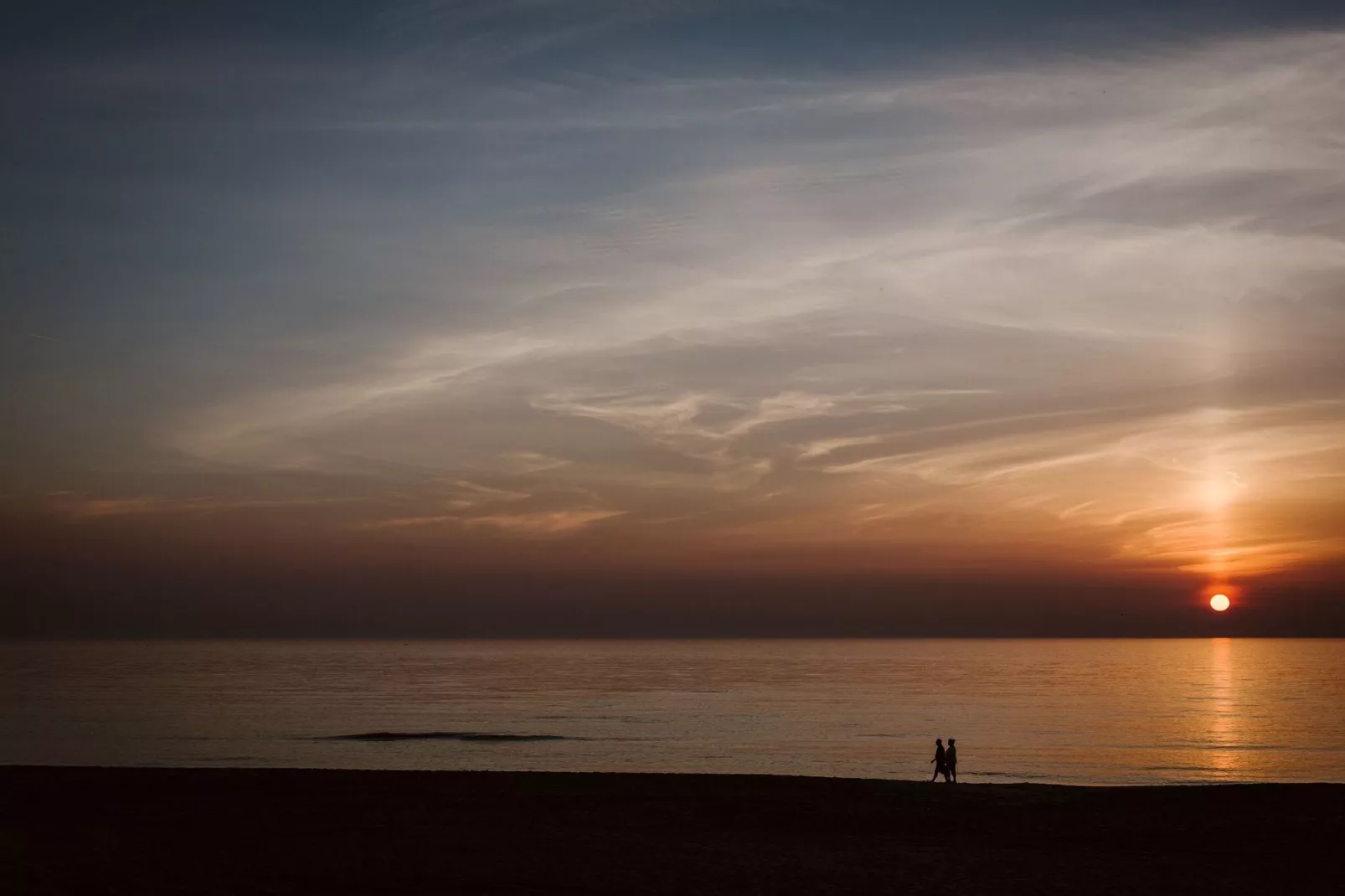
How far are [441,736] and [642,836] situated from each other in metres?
40.8

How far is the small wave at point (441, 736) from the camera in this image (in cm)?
5834

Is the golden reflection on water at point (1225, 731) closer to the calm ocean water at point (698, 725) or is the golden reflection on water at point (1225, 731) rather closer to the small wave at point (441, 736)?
the calm ocean water at point (698, 725)

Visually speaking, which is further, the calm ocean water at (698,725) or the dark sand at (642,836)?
the calm ocean water at (698,725)

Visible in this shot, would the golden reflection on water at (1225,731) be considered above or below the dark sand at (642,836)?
below

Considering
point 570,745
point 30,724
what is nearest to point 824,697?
point 570,745

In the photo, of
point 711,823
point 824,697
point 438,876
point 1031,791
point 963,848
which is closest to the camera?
point 438,876

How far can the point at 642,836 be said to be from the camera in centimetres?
2230

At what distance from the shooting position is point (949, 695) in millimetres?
103812

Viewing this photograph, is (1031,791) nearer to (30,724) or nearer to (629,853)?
(629,853)

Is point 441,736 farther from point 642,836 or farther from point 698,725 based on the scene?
point 642,836

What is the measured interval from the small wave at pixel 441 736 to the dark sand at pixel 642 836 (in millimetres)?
26285

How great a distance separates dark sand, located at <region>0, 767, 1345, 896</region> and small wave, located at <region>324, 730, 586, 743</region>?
86.2 ft

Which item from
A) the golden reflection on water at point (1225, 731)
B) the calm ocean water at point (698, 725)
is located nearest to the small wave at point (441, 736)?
the calm ocean water at point (698, 725)

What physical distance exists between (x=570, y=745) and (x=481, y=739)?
5.62 meters
